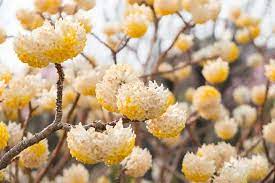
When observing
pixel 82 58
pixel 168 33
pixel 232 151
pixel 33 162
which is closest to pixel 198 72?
pixel 168 33

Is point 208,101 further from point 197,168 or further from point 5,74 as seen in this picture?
point 5,74

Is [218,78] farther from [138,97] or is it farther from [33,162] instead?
[138,97]

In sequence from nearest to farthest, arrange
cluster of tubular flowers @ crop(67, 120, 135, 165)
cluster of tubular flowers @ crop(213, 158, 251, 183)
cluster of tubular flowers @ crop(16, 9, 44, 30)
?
cluster of tubular flowers @ crop(67, 120, 135, 165) < cluster of tubular flowers @ crop(213, 158, 251, 183) < cluster of tubular flowers @ crop(16, 9, 44, 30)

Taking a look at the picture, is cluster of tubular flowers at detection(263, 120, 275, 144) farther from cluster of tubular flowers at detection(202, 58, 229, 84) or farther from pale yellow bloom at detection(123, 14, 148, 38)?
pale yellow bloom at detection(123, 14, 148, 38)

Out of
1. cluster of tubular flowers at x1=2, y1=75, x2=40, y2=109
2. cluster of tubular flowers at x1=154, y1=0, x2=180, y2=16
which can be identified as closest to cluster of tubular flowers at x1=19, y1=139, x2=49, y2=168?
cluster of tubular flowers at x1=2, y1=75, x2=40, y2=109

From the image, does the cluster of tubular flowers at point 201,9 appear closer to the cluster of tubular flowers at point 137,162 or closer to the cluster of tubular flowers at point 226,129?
the cluster of tubular flowers at point 226,129

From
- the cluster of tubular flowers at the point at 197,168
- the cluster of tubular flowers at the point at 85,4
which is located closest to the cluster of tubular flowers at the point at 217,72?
the cluster of tubular flowers at the point at 85,4
